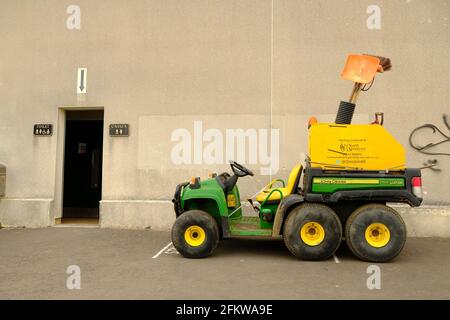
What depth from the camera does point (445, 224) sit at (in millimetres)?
8008

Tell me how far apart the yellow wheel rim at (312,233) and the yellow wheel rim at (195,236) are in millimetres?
1652

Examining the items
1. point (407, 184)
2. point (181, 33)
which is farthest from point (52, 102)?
point (407, 184)

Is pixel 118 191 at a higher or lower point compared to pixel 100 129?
lower

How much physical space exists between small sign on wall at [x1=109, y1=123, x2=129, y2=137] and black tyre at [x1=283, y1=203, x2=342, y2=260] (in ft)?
16.5

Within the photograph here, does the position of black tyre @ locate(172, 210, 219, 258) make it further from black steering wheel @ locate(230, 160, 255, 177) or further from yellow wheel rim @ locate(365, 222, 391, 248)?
yellow wheel rim @ locate(365, 222, 391, 248)

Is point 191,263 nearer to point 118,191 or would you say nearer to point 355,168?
point 355,168

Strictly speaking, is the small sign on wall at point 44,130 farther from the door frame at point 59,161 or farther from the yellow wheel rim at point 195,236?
the yellow wheel rim at point 195,236

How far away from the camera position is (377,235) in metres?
5.89

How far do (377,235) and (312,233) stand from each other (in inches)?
41.5

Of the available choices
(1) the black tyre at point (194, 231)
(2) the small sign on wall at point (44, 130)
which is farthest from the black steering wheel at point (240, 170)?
(2) the small sign on wall at point (44, 130)

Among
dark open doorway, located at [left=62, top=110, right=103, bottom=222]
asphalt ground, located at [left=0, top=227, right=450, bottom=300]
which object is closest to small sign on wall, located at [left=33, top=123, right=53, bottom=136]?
dark open doorway, located at [left=62, top=110, right=103, bottom=222]

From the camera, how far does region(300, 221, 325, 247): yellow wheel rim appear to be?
5836mm

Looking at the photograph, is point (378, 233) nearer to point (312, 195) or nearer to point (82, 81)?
point (312, 195)
